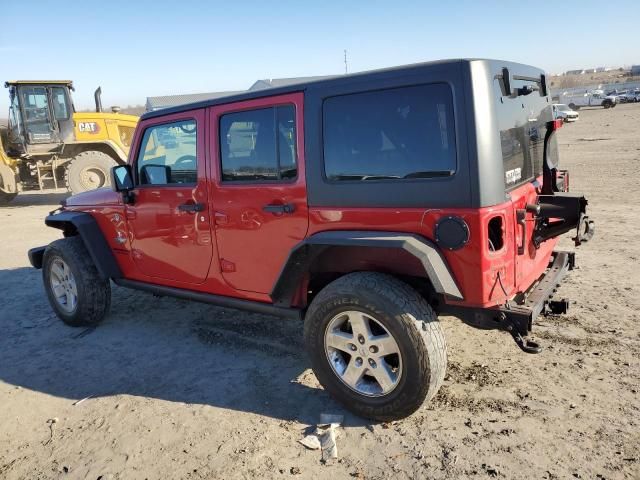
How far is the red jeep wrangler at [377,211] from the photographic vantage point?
2627mm

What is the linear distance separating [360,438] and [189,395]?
4.22 feet

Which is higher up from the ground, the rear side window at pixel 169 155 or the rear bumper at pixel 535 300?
the rear side window at pixel 169 155

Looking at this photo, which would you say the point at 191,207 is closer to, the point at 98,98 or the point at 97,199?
the point at 97,199

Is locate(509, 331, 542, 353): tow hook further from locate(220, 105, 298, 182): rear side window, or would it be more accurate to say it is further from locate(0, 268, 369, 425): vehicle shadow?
locate(220, 105, 298, 182): rear side window

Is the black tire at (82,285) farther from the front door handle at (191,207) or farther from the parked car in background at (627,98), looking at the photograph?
the parked car in background at (627,98)

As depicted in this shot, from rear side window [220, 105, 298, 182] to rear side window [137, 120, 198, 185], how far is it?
343 millimetres

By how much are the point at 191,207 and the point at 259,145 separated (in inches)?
30.6

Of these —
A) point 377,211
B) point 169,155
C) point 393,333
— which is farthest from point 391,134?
point 169,155

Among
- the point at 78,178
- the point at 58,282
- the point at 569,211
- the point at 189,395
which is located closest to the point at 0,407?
the point at 189,395

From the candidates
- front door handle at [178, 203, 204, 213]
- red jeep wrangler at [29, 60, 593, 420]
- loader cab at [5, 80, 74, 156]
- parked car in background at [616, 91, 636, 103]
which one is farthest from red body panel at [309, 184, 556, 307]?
parked car in background at [616, 91, 636, 103]

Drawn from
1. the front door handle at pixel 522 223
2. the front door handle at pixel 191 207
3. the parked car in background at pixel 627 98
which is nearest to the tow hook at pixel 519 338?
the front door handle at pixel 522 223

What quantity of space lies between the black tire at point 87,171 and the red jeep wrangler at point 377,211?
10.3 meters

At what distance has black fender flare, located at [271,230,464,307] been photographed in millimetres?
2594

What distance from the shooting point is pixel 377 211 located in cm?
288
